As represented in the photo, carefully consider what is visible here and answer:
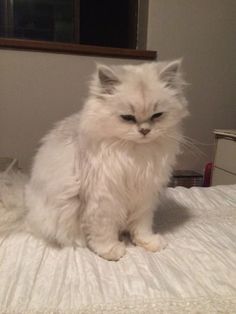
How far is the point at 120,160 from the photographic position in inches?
40.0

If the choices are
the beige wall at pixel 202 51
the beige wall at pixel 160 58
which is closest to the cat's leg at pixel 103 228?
the beige wall at pixel 160 58

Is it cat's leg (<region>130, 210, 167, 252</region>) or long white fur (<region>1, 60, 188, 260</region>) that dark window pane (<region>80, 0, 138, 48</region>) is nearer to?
long white fur (<region>1, 60, 188, 260</region>)

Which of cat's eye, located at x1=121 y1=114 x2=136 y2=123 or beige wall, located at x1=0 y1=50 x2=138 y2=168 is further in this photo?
beige wall, located at x1=0 y1=50 x2=138 y2=168

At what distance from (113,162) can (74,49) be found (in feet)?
4.61

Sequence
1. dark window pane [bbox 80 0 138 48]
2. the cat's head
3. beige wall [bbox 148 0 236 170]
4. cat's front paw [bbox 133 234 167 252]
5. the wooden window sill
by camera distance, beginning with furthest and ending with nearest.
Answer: dark window pane [bbox 80 0 138 48] < beige wall [bbox 148 0 236 170] < the wooden window sill < cat's front paw [bbox 133 234 167 252] < the cat's head

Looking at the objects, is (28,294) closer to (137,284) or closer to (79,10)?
(137,284)

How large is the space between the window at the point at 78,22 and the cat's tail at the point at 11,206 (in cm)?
148

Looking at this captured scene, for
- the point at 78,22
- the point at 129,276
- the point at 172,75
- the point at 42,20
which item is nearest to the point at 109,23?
the point at 78,22

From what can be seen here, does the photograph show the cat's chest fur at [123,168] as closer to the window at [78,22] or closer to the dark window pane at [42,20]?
the window at [78,22]

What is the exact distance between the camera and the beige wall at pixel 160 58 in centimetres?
217

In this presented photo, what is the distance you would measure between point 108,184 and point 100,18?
1.90 metres

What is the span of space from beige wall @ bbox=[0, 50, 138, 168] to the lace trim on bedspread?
5.34 ft

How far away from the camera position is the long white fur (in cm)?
97

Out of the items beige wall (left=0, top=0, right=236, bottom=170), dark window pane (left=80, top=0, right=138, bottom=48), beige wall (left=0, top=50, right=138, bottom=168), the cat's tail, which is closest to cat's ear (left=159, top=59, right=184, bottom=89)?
the cat's tail
